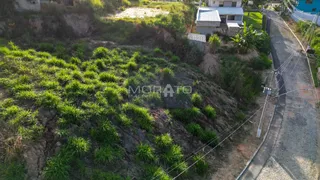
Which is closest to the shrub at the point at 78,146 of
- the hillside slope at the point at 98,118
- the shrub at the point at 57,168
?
the hillside slope at the point at 98,118

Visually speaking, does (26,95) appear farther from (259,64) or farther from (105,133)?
(259,64)

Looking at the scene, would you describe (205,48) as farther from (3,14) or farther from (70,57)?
(3,14)

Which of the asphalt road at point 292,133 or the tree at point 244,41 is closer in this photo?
the asphalt road at point 292,133

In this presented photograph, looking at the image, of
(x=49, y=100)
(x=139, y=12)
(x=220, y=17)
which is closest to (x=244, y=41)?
(x=220, y=17)

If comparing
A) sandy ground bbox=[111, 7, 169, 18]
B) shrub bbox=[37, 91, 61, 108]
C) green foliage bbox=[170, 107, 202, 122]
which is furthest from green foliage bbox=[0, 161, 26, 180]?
sandy ground bbox=[111, 7, 169, 18]

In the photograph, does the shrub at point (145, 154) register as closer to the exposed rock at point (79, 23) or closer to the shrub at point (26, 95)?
the shrub at point (26, 95)

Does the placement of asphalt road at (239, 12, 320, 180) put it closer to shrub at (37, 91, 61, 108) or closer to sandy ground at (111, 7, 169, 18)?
shrub at (37, 91, 61, 108)
